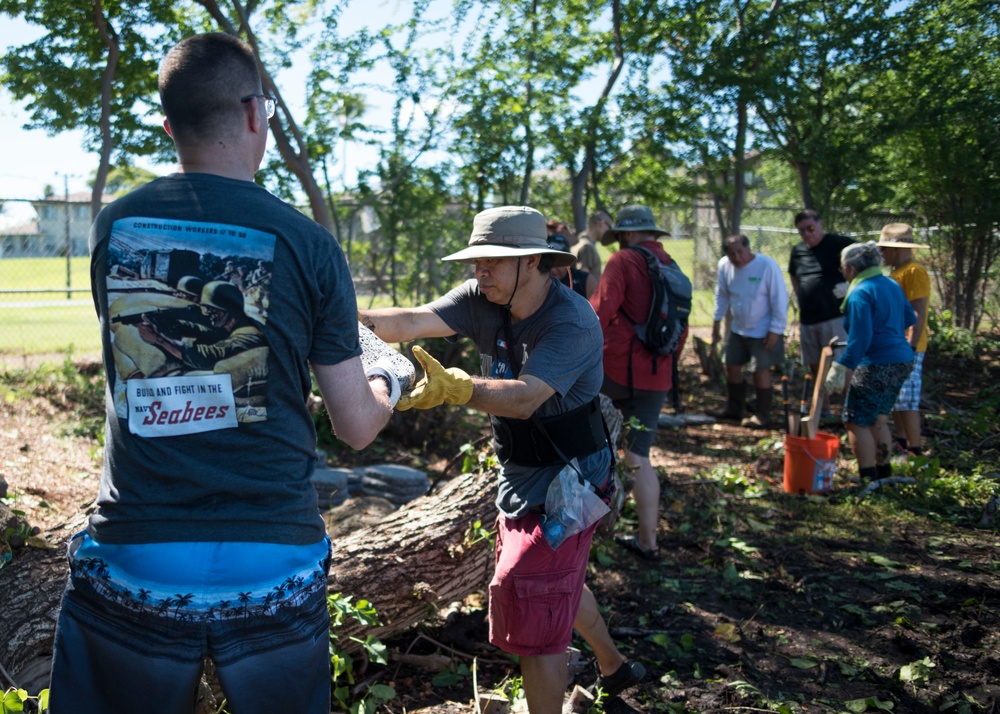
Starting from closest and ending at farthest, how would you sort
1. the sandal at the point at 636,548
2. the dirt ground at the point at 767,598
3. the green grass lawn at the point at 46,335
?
the dirt ground at the point at 767,598 < the sandal at the point at 636,548 < the green grass lawn at the point at 46,335

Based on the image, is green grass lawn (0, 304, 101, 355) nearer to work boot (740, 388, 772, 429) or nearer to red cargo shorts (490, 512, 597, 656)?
work boot (740, 388, 772, 429)

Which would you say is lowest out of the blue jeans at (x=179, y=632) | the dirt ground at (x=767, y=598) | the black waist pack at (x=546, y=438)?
the dirt ground at (x=767, y=598)

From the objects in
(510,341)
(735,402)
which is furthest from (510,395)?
(735,402)

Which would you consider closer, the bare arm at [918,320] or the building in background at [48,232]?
the bare arm at [918,320]

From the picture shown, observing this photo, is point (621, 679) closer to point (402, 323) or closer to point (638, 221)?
point (402, 323)

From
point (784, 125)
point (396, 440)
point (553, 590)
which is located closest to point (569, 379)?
point (553, 590)

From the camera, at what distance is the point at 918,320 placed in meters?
6.78

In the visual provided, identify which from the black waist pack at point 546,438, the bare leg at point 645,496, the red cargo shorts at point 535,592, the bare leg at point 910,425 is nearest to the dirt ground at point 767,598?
the bare leg at point 645,496

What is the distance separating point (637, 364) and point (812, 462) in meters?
1.96

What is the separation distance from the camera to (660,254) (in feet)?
16.3

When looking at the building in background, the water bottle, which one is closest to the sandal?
the water bottle

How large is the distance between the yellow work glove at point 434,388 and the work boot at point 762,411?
616 cm

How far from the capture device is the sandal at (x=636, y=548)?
4.85m

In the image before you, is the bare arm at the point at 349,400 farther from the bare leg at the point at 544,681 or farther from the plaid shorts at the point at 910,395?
the plaid shorts at the point at 910,395
